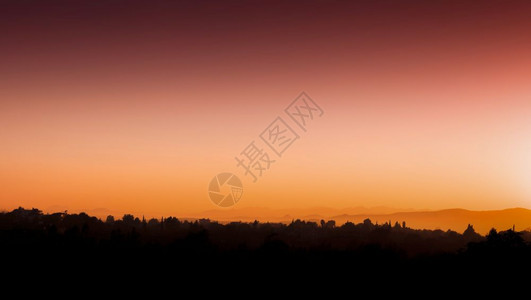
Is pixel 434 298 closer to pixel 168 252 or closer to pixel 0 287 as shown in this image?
pixel 168 252

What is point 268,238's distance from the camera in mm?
137375

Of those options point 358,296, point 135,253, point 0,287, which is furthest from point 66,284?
point 358,296

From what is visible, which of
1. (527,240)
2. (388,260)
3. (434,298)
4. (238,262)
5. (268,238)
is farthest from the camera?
(268,238)

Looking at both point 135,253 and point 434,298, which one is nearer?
point 434,298

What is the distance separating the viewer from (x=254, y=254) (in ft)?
403

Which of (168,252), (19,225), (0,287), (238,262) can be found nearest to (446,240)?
(238,262)

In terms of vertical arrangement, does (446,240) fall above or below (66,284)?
above

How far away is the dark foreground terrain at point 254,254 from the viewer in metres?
99.0

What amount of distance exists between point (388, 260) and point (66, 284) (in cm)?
6034

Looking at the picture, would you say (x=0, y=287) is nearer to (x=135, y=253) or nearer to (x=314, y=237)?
(x=135, y=253)

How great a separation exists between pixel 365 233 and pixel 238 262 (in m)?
39.0

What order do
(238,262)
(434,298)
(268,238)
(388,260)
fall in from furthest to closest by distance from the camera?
(268,238) → (238,262) → (388,260) → (434,298)

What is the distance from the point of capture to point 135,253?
125 meters

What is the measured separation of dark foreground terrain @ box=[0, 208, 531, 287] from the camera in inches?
3898
